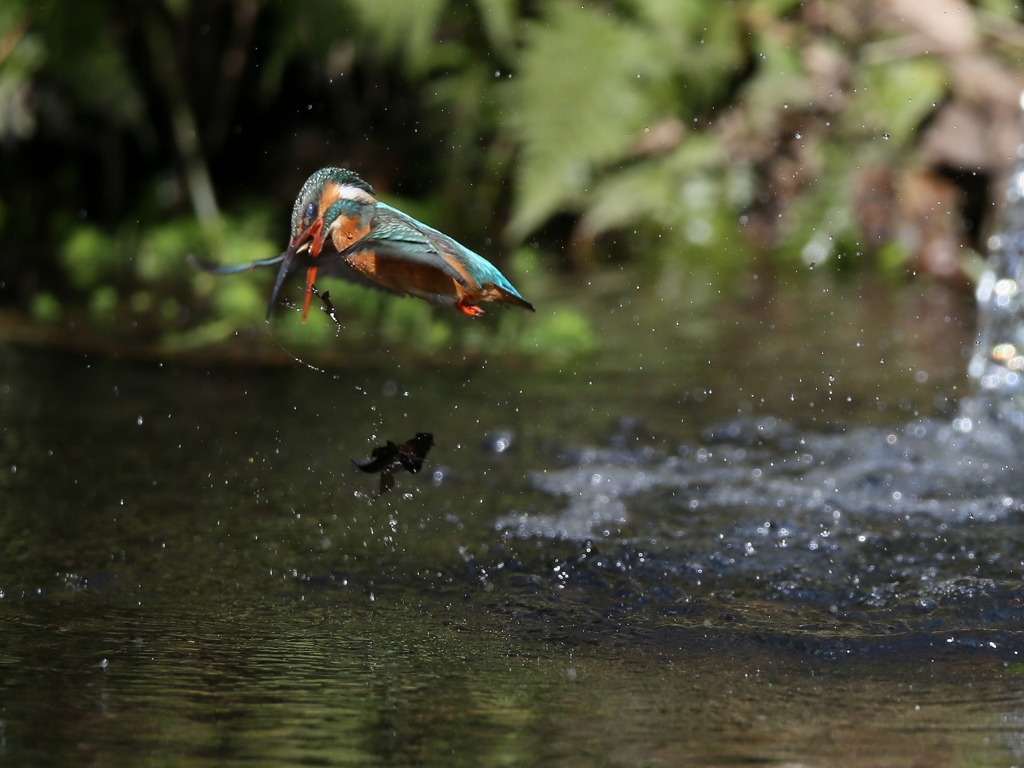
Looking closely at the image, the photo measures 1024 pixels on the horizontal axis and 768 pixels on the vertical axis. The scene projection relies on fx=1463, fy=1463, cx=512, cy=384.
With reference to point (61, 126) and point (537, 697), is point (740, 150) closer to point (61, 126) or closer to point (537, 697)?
point (61, 126)

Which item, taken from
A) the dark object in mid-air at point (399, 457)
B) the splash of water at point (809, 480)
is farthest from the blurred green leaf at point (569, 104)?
the dark object in mid-air at point (399, 457)

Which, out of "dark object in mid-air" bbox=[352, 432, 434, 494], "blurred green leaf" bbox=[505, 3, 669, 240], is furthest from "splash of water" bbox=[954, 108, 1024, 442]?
"dark object in mid-air" bbox=[352, 432, 434, 494]

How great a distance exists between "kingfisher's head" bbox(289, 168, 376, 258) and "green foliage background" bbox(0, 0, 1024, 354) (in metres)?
3.20

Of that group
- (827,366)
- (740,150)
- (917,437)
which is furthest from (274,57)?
(917,437)

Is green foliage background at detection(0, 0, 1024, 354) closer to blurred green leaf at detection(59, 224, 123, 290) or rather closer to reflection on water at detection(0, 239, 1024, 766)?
blurred green leaf at detection(59, 224, 123, 290)

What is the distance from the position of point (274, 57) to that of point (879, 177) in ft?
8.25

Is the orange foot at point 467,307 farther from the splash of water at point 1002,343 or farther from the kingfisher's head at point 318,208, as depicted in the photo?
the splash of water at point 1002,343

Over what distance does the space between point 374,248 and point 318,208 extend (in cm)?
9

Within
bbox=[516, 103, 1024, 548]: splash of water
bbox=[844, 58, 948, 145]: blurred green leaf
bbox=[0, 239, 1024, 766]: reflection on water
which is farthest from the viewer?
bbox=[844, 58, 948, 145]: blurred green leaf

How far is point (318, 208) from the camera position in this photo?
1.94m

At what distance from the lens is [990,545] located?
2.57 metres

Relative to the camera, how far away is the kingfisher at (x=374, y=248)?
1926 millimetres

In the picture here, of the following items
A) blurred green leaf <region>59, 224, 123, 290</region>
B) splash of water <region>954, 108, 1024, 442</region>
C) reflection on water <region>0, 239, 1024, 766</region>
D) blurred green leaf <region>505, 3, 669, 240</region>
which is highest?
blurred green leaf <region>505, 3, 669, 240</region>

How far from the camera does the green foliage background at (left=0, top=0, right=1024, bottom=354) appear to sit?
18.4 ft
